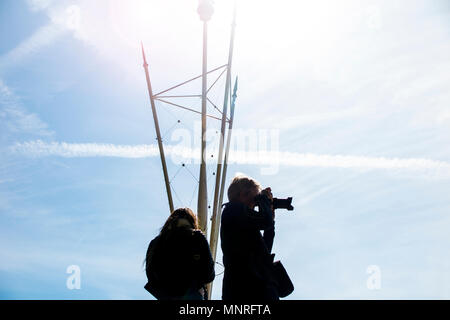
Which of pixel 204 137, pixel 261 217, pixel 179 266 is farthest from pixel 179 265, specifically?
pixel 204 137

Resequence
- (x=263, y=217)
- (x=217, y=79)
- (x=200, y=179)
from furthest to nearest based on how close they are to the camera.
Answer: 1. (x=217, y=79)
2. (x=200, y=179)
3. (x=263, y=217)

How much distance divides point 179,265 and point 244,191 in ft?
4.67

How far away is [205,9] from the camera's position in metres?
18.6

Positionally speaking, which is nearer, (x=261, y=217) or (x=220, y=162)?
(x=261, y=217)

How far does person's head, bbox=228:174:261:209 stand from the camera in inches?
230

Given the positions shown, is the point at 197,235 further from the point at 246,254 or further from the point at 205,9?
the point at 205,9

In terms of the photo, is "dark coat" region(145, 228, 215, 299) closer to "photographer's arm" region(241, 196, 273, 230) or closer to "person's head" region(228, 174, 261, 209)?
"photographer's arm" region(241, 196, 273, 230)

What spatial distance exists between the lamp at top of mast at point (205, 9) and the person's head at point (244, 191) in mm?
14596

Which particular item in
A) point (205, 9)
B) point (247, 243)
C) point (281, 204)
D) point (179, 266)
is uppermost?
point (205, 9)

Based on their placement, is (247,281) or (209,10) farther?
(209,10)

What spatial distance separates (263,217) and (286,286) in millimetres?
1008
